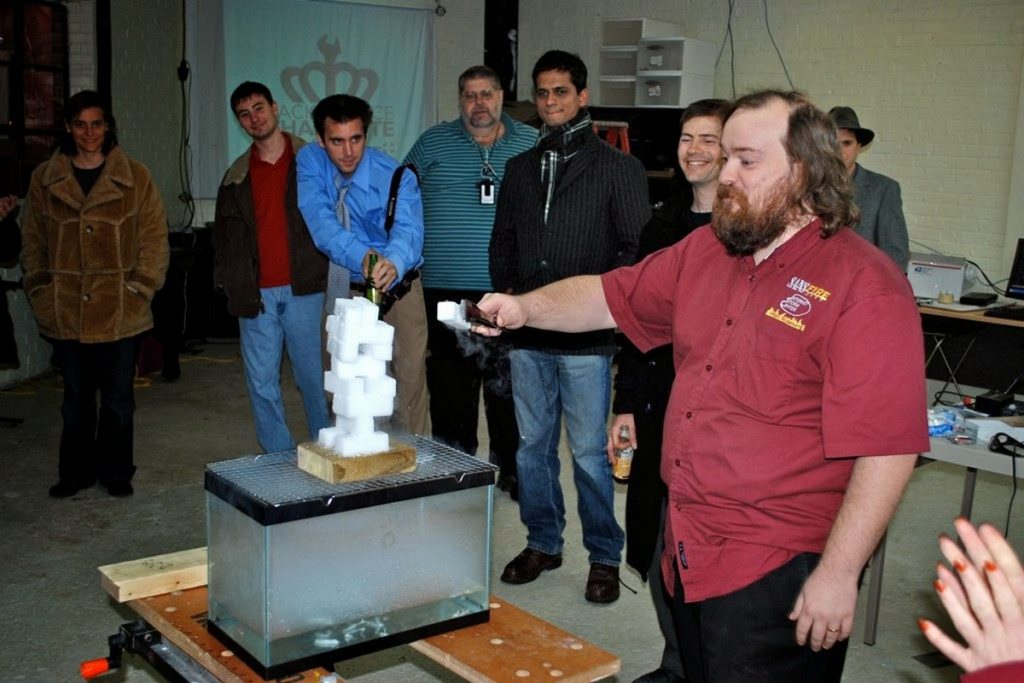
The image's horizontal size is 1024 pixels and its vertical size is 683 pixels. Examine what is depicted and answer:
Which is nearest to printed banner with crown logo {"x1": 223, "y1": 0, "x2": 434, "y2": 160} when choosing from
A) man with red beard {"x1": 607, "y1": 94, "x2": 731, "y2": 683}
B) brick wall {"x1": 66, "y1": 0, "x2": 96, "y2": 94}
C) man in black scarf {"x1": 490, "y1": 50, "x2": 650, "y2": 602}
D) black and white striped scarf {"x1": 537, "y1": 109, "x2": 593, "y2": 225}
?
brick wall {"x1": 66, "y1": 0, "x2": 96, "y2": 94}

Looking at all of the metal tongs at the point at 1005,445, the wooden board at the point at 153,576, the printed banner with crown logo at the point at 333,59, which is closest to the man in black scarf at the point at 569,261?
the metal tongs at the point at 1005,445

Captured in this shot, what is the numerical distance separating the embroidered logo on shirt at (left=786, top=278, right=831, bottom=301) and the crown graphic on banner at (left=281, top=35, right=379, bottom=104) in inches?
302

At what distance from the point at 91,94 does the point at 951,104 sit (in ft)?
19.7

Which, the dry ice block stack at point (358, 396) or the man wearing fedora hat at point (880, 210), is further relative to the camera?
the man wearing fedora hat at point (880, 210)

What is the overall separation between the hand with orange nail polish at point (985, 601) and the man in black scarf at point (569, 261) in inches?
95.6

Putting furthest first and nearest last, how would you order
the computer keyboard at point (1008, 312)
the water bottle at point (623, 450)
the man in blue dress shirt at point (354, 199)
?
the computer keyboard at point (1008, 312), the man in blue dress shirt at point (354, 199), the water bottle at point (623, 450)

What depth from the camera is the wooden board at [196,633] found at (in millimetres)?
2070

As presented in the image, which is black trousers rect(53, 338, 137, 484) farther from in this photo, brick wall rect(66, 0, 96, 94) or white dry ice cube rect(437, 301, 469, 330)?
brick wall rect(66, 0, 96, 94)

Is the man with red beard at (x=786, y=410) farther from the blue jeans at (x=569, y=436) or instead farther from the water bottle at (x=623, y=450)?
the blue jeans at (x=569, y=436)

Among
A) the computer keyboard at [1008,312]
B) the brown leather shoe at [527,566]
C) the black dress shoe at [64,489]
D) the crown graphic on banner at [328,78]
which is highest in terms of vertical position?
the crown graphic on banner at [328,78]

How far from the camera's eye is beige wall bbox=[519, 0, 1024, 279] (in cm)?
786

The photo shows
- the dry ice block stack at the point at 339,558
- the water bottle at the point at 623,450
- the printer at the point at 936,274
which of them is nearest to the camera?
the dry ice block stack at the point at 339,558

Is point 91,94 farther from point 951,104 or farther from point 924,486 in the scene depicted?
point 951,104

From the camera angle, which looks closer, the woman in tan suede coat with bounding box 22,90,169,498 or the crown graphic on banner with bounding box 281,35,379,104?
the woman in tan suede coat with bounding box 22,90,169,498
